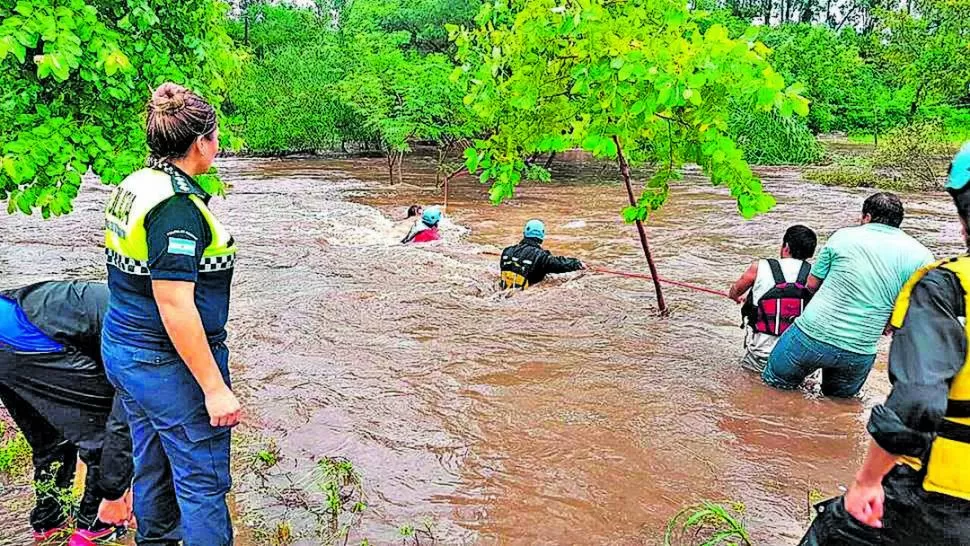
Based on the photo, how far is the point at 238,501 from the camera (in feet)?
14.1

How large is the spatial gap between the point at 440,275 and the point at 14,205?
20.1 feet

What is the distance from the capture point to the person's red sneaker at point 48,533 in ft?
12.3

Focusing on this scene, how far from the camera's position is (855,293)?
516 centimetres

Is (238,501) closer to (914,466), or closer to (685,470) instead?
(685,470)

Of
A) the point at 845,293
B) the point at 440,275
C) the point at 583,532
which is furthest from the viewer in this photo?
the point at 440,275

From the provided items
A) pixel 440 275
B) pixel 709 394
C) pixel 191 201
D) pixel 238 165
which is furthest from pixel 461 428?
pixel 238 165

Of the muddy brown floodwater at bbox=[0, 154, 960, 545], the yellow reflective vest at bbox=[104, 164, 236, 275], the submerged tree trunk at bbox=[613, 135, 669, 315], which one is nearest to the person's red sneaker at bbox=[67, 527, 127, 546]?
the muddy brown floodwater at bbox=[0, 154, 960, 545]

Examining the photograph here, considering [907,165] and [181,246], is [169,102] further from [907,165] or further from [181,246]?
[907,165]

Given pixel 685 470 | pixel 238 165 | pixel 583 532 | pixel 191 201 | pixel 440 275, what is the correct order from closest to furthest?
pixel 191 201
pixel 583 532
pixel 685 470
pixel 440 275
pixel 238 165

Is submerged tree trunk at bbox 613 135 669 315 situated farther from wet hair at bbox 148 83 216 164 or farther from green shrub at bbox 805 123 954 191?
green shrub at bbox 805 123 954 191

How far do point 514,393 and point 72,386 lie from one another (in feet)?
11.1

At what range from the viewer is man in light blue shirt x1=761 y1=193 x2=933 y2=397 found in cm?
504

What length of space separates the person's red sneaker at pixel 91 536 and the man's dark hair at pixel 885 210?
483 centimetres

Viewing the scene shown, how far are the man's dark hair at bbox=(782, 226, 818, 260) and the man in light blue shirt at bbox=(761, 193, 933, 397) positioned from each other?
335 mm
